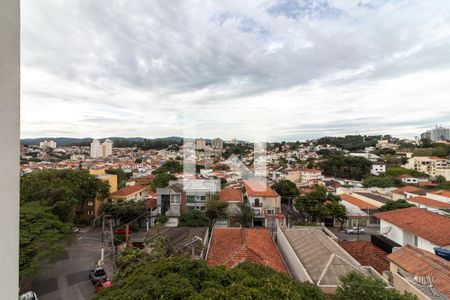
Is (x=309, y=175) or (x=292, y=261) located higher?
(x=309, y=175)

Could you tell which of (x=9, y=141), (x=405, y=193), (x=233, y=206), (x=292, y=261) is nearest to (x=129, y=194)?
(x=233, y=206)

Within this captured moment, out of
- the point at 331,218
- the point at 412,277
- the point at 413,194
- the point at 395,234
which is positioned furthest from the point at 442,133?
the point at 412,277

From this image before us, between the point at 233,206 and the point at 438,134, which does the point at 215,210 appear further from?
the point at 438,134

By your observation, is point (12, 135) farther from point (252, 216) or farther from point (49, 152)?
Result: point (49, 152)

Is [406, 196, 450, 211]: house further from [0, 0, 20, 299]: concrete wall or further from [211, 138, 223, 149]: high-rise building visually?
[211, 138, 223, 149]: high-rise building

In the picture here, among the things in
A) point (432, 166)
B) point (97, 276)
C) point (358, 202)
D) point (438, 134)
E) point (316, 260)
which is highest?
point (438, 134)

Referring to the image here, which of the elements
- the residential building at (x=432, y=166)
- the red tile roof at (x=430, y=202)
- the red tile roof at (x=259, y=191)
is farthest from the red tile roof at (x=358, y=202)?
the residential building at (x=432, y=166)

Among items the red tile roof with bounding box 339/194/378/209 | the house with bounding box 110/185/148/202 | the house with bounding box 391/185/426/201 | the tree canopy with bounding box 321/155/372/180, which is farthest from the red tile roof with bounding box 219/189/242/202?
the tree canopy with bounding box 321/155/372/180
